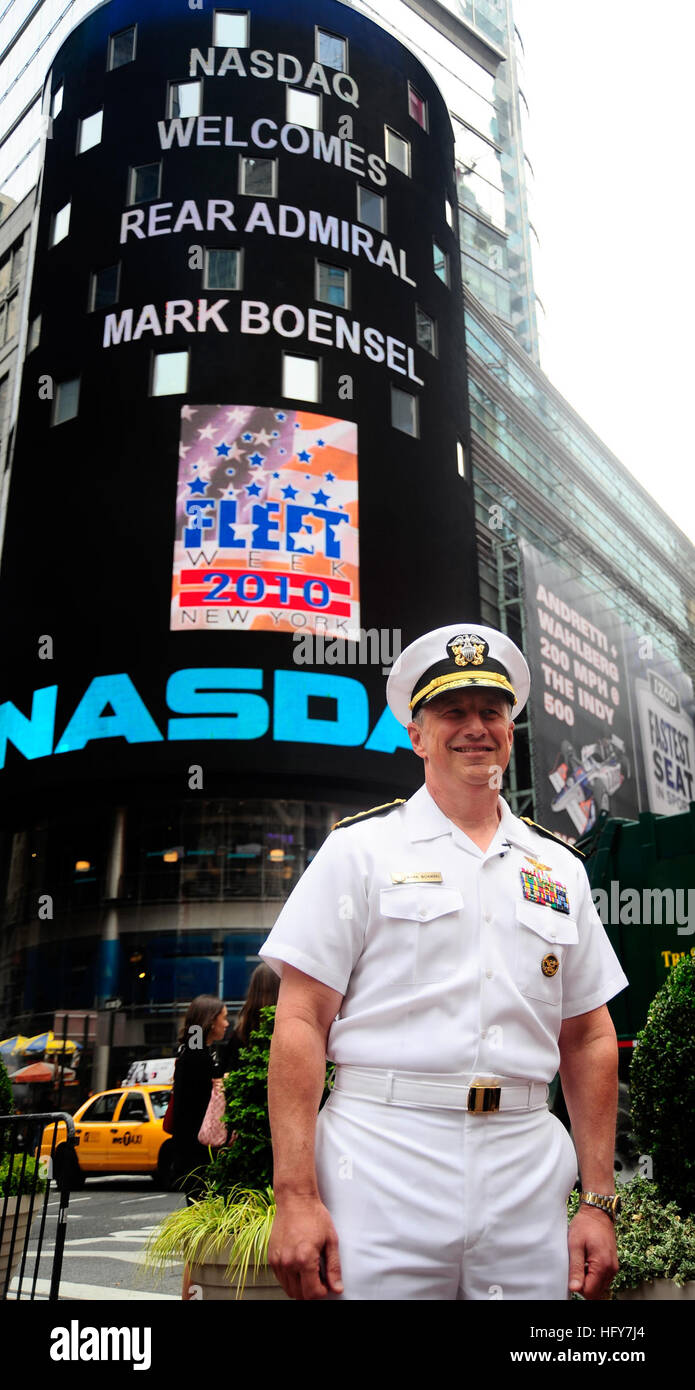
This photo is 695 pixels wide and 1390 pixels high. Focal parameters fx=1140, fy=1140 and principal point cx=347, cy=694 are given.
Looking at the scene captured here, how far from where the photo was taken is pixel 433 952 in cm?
277

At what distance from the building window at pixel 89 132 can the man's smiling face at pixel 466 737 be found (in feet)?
113

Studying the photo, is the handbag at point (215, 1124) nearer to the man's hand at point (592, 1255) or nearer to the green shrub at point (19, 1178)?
the green shrub at point (19, 1178)

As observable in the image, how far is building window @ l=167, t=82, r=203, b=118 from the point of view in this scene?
105 feet

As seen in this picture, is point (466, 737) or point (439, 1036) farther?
point (466, 737)

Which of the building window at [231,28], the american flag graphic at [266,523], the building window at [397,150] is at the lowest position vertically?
the american flag graphic at [266,523]

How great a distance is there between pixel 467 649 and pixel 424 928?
2.75 ft

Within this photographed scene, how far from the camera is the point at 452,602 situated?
3125 cm

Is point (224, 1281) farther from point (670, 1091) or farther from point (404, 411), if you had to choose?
point (404, 411)

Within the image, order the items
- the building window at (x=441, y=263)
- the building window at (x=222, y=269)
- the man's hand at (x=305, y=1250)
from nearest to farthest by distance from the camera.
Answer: the man's hand at (x=305, y=1250) → the building window at (x=222, y=269) → the building window at (x=441, y=263)

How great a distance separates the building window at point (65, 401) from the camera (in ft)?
102

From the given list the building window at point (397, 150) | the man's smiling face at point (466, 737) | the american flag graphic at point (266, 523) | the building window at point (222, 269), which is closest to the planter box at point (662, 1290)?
the man's smiling face at point (466, 737)

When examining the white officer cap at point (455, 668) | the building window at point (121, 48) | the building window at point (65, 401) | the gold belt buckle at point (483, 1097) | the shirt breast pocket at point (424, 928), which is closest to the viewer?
the gold belt buckle at point (483, 1097)

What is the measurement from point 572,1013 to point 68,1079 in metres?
25.6

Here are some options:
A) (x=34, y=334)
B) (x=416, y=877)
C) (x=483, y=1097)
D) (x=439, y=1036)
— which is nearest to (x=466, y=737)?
(x=416, y=877)
